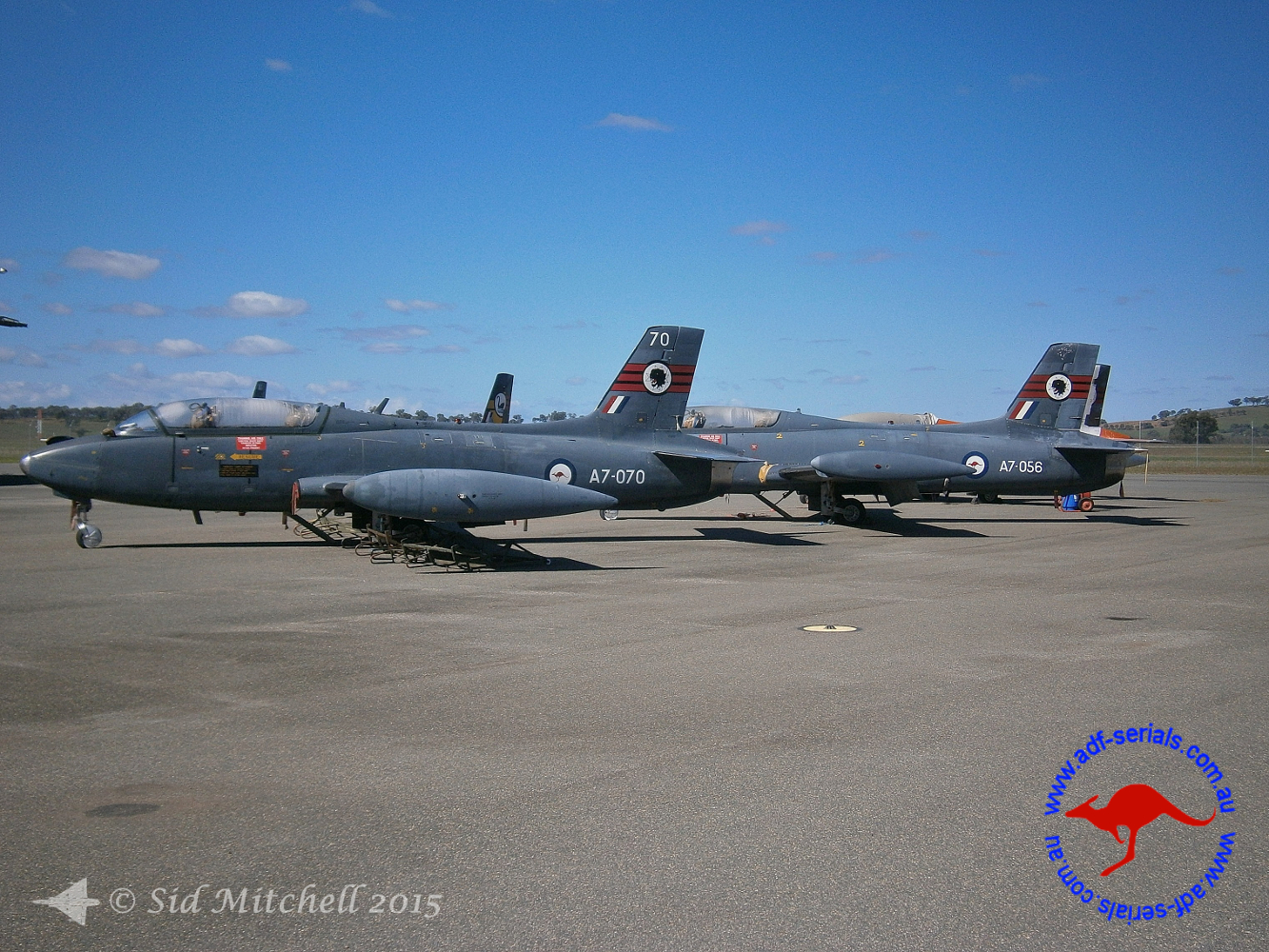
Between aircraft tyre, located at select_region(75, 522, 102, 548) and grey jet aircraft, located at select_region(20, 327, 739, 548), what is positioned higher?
grey jet aircraft, located at select_region(20, 327, 739, 548)

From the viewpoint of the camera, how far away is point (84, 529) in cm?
1670

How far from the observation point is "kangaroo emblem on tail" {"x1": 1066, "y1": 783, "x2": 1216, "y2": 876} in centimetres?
488

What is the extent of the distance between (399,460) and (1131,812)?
14189 mm

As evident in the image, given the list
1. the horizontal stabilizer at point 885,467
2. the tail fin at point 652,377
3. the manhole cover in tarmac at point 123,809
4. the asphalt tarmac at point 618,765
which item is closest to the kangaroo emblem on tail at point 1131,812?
the asphalt tarmac at point 618,765

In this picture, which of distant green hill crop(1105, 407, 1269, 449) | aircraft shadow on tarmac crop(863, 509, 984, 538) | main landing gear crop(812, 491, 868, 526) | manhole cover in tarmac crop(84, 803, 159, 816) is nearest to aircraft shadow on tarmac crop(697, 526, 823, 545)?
aircraft shadow on tarmac crop(863, 509, 984, 538)

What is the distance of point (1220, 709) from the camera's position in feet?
22.9

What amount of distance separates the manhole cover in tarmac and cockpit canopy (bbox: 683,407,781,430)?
64.8ft

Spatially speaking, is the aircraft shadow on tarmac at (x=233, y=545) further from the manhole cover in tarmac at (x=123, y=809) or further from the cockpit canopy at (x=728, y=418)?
the manhole cover in tarmac at (x=123, y=809)

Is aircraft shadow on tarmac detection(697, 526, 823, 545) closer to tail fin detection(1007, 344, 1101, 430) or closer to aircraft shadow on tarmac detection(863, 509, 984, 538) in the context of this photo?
aircraft shadow on tarmac detection(863, 509, 984, 538)

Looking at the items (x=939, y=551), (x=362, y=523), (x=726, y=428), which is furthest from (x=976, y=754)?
(x=726, y=428)

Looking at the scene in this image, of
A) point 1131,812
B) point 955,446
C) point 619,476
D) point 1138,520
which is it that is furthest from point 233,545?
point 1138,520

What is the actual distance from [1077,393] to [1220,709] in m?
20.3

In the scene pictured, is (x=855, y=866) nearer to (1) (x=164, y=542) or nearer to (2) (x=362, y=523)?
(2) (x=362, y=523)

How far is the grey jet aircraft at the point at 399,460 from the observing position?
15.7 meters
